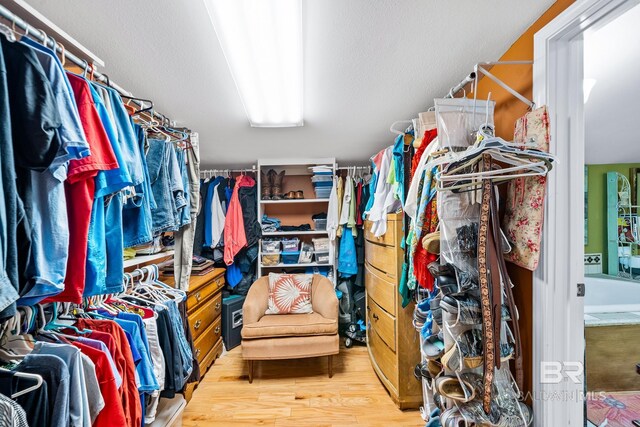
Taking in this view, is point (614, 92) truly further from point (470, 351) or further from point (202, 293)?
point (202, 293)

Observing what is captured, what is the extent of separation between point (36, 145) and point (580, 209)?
168 cm

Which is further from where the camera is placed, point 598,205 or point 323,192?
point 323,192

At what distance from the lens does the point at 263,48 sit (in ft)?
3.98

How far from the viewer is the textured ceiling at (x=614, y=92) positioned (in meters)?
1.24

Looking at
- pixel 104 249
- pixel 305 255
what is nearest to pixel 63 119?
pixel 104 249

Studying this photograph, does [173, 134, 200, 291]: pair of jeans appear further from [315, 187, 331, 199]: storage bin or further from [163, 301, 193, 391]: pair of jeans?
[315, 187, 331, 199]: storage bin

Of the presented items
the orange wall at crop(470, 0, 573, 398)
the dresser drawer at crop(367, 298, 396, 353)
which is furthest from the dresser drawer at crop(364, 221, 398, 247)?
the orange wall at crop(470, 0, 573, 398)

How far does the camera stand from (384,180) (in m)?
2.04

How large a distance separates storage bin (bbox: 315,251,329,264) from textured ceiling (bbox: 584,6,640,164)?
2432 mm

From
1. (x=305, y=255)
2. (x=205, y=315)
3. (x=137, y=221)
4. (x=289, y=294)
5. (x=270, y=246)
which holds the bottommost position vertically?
(x=205, y=315)

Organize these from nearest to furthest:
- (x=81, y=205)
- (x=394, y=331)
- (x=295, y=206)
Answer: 1. (x=81, y=205)
2. (x=394, y=331)
3. (x=295, y=206)

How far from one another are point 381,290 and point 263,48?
70.6 inches

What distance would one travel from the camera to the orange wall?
1115mm

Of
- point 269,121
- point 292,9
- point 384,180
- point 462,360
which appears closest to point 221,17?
point 292,9
